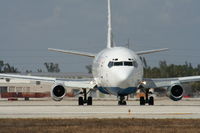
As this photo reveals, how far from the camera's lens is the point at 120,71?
46.5m

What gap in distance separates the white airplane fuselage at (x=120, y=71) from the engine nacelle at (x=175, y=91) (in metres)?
2.96

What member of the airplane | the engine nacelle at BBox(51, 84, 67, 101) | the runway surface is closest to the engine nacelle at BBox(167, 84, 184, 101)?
the airplane

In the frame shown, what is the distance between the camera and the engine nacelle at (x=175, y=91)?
49469mm

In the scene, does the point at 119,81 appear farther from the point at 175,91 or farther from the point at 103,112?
the point at 103,112

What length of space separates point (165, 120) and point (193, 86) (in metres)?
114

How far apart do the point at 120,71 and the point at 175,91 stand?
5.47m

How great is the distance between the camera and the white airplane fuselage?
4638 cm

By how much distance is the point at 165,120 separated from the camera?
1130 inches

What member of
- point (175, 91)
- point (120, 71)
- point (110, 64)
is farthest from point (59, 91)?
point (175, 91)

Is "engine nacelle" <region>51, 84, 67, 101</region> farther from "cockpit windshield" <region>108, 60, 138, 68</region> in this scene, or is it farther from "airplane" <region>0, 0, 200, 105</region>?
"cockpit windshield" <region>108, 60, 138, 68</region>

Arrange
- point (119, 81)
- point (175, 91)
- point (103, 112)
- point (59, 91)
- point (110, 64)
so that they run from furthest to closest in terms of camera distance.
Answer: point (175, 91) → point (59, 91) → point (110, 64) → point (119, 81) → point (103, 112)

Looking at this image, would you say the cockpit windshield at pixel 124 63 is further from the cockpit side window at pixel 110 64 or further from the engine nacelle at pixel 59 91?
the engine nacelle at pixel 59 91

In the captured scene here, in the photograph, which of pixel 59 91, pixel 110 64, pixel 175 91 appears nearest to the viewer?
pixel 110 64

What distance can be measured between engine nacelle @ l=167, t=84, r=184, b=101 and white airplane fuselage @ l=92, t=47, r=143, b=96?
2.96 meters
